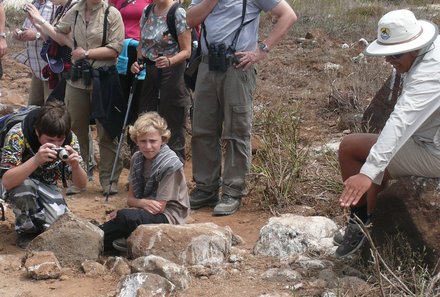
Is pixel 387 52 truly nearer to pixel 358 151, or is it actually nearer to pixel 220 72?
pixel 358 151

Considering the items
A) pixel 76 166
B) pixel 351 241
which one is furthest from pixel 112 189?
pixel 351 241

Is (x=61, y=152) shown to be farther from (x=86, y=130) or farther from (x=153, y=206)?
(x=86, y=130)

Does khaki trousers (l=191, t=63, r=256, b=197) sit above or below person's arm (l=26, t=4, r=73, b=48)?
below

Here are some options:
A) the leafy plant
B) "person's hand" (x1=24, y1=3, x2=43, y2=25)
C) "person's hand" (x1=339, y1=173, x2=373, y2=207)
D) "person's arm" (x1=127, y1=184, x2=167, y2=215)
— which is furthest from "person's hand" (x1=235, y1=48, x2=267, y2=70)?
"person's hand" (x1=339, y1=173, x2=373, y2=207)

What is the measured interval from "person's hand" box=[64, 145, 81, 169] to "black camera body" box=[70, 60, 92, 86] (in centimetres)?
144

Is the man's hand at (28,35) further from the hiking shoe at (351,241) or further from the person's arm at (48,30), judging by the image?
the hiking shoe at (351,241)

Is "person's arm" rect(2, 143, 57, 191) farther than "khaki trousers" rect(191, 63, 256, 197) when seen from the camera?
No

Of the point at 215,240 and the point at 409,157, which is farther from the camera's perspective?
the point at 215,240

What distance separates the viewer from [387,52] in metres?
A: 4.07

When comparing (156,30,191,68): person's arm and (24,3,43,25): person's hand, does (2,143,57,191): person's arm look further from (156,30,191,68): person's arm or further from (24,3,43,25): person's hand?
(24,3,43,25): person's hand

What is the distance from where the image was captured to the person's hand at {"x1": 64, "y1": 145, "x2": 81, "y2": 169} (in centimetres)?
478

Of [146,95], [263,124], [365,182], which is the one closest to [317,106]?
[263,124]

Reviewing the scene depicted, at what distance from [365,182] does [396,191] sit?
0.48 metres

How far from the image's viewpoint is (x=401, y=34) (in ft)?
13.5
